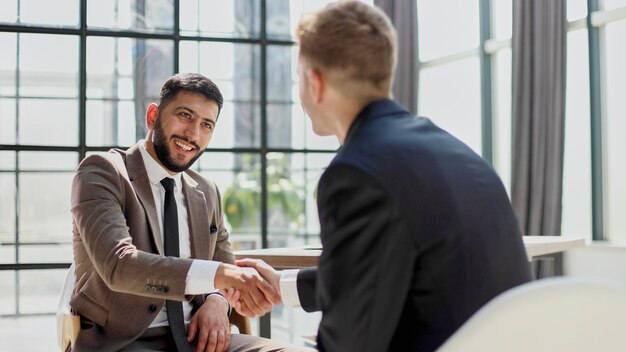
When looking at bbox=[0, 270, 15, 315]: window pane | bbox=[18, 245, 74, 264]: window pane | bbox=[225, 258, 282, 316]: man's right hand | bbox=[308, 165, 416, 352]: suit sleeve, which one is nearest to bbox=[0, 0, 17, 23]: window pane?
bbox=[18, 245, 74, 264]: window pane

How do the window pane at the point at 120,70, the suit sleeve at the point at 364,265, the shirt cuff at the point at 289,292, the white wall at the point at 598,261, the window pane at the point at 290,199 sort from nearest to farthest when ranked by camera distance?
the suit sleeve at the point at 364,265 < the shirt cuff at the point at 289,292 < the white wall at the point at 598,261 < the window pane at the point at 120,70 < the window pane at the point at 290,199

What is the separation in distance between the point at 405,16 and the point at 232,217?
2.40m

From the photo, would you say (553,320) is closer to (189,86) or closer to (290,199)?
(189,86)

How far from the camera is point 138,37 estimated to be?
6.63m

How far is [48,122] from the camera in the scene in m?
6.52

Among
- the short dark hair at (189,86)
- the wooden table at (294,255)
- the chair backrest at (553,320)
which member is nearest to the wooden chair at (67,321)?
the short dark hair at (189,86)

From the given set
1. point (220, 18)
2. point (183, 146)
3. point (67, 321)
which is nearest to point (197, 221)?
point (183, 146)

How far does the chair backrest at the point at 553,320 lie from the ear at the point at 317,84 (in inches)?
25.8

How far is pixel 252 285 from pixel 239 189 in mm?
4638

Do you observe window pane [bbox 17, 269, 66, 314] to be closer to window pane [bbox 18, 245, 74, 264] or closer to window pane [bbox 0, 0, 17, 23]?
window pane [bbox 18, 245, 74, 264]

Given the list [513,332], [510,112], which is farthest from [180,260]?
[510,112]

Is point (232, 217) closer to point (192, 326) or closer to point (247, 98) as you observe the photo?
point (247, 98)

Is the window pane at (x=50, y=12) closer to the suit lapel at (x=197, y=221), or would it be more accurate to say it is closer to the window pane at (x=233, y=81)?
the window pane at (x=233, y=81)

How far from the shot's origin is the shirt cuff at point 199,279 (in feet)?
7.13
